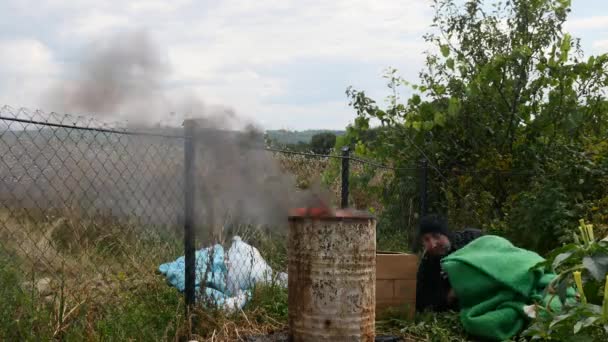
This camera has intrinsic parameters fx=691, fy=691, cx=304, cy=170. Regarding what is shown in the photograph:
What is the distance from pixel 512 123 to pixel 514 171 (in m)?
0.59

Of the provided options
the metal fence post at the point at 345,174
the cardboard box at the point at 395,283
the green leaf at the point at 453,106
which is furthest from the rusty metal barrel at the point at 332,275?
the green leaf at the point at 453,106

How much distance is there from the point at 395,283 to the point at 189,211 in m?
1.80

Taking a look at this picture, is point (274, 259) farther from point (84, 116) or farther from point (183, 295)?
point (84, 116)

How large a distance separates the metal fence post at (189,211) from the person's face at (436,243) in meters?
2.08

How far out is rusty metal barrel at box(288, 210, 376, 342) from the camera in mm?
4176

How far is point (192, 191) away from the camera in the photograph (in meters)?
4.60

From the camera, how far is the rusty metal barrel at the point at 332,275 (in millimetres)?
4176

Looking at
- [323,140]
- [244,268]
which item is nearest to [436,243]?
[244,268]

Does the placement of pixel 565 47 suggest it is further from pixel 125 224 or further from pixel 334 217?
pixel 125 224

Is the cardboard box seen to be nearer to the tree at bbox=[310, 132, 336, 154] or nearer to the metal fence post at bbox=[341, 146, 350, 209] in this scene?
the metal fence post at bbox=[341, 146, 350, 209]

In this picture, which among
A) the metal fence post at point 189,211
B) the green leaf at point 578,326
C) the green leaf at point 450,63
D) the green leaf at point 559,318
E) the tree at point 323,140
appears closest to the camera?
the green leaf at point 578,326

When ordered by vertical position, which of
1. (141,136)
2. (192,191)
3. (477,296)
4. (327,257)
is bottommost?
(477,296)

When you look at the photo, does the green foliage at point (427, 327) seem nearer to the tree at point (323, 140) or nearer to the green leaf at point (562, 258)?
the green leaf at point (562, 258)

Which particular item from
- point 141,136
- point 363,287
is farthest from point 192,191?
point 363,287
